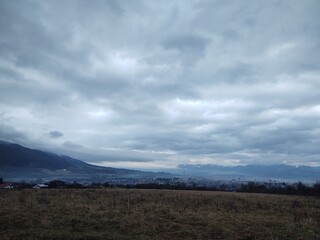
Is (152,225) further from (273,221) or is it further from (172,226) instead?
(273,221)

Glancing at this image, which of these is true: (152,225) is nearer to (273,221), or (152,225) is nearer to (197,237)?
(197,237)

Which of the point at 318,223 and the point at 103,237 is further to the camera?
the point at 318,223

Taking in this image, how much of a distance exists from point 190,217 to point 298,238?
7.42 meters

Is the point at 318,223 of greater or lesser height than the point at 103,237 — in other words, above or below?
above

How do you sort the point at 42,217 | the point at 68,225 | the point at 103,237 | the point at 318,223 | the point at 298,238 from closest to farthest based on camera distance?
1. the point at 103,237
2. the point at 298,238
3. the point at 68,225
4. the point at 42,217
5. the point at 318,223

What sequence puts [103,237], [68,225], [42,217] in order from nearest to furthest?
1. [103,237]
2. [68,225]
3. [42,217]

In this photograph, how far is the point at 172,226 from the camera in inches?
707

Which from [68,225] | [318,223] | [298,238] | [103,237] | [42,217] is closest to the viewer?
[103,237]

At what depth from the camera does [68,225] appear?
1733 centimetres

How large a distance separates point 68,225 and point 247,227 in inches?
399

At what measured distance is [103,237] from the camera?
14.7m

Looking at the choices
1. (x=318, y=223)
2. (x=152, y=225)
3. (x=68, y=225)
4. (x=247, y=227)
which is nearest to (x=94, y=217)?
(x=68, y=225)

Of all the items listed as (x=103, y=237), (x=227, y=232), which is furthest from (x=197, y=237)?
(x=103, y=237)

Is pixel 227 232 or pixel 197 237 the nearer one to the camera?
pixel 197 237
